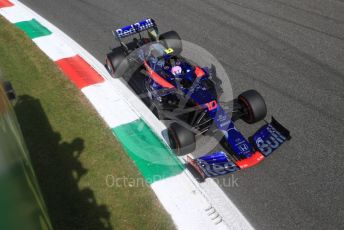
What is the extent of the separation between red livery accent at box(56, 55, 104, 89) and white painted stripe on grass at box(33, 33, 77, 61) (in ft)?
0.77

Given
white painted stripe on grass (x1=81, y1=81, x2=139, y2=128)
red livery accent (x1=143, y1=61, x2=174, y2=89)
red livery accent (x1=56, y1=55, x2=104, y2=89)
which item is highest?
red livery accent (x1=143, y1=61, x2=174, y2=89)

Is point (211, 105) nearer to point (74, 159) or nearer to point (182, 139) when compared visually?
point (182, 139)

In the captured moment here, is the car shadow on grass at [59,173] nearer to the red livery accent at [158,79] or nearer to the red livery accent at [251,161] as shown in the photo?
the red livery accent at [158,79]

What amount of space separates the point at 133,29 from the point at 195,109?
9.49ft

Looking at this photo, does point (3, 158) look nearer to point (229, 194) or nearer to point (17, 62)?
point (229, 194)

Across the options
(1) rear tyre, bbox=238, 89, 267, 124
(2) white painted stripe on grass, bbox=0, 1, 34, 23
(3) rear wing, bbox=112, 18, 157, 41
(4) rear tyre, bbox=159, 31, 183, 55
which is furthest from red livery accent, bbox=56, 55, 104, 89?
(1) rear tyre, bbox=238, 89, 267, 124

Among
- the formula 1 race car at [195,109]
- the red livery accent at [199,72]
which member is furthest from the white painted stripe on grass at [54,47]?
the red livery accent at [199,72]

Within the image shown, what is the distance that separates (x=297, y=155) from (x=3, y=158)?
14.9ft

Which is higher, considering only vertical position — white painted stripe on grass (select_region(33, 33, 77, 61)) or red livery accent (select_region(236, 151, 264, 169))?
red livery accent (select_region(236, 151, 264, 169))

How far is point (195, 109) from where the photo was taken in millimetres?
5852

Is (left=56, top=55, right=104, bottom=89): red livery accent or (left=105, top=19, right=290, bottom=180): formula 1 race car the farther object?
(left=56, top=55, right=104, bottom=89): red livery accent

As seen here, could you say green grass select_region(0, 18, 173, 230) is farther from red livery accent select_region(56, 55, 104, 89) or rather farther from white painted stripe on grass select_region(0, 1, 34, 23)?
white painted stripe on grass select_region(0, 1, 34, 23)

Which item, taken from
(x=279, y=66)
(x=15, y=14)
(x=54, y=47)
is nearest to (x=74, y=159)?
Result: (x=54, y=47)

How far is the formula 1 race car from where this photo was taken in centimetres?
532
